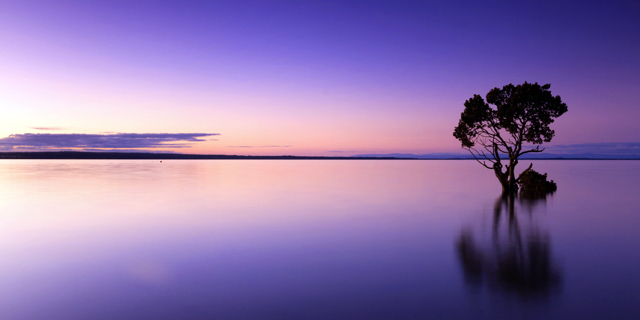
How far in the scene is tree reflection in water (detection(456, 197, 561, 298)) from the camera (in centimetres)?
810

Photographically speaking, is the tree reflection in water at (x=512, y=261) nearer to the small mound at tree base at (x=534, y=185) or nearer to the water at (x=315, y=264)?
the water at (x=315, y=264)

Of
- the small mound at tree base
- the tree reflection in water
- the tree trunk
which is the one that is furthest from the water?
the small mound at tree base

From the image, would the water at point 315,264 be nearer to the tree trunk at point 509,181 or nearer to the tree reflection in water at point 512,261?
the tree reflection in water at point 512,261

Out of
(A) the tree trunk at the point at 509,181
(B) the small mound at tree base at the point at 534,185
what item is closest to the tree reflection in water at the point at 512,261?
(A) the tree trunk at the point at 509,181

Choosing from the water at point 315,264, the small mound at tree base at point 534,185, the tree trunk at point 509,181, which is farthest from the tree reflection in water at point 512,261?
the small mound at tree base at point 534,185

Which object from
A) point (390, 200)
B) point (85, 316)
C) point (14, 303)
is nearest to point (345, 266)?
point (85, 316)

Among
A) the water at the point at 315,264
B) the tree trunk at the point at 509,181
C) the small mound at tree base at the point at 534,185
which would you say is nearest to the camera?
the water at the point at 315,264

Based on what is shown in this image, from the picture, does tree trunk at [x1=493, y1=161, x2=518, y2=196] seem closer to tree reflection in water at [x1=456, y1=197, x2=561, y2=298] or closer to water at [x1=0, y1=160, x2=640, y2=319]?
water at [x1=0, y1=160, x2=640, y2=319]

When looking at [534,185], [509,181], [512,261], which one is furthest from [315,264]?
[534,185]

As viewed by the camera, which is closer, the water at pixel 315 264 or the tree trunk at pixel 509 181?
the water at pixel 315 264

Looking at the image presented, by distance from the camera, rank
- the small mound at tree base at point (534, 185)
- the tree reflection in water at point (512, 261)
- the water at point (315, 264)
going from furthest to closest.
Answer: the small mound at tree base at point (534, 185) < the tree reflection in water at point (512, 261) < the water at point (315, 264)

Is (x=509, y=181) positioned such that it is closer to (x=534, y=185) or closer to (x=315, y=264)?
(x=534, y=185)

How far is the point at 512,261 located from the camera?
1021 cm

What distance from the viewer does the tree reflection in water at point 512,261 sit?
26.6 feet
